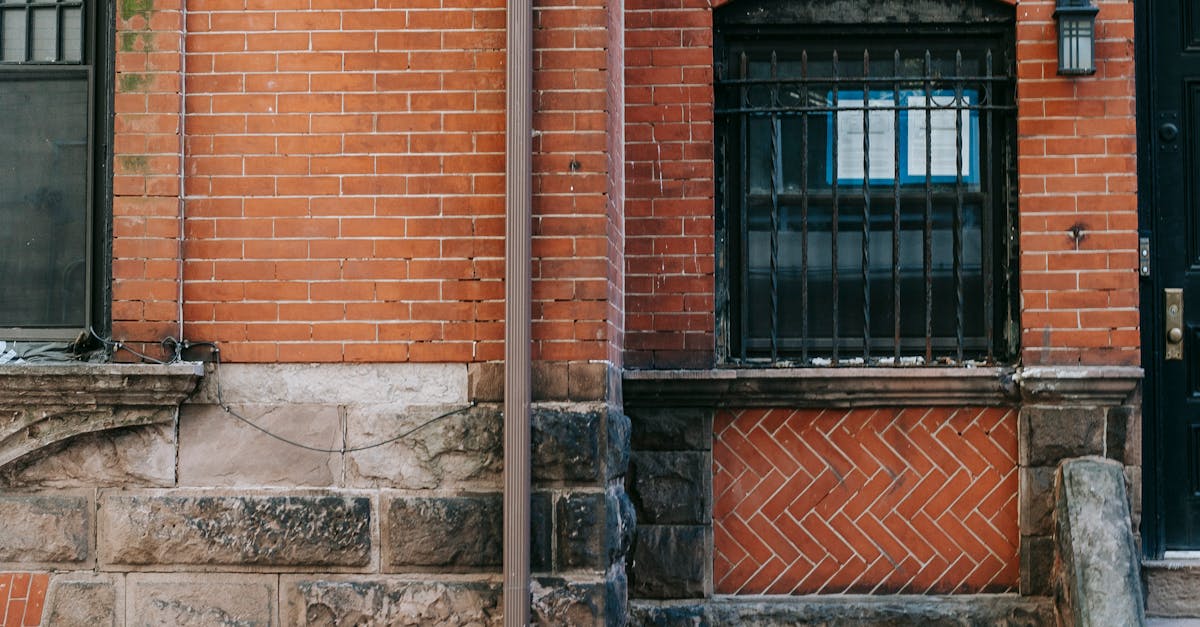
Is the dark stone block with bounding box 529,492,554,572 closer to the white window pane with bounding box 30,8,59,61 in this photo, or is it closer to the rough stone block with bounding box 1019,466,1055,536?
the rough stone block with bounding box 1019,466,1055,536

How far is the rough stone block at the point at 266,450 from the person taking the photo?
5.01 m

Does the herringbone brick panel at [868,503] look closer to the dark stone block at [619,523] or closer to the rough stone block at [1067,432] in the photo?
the rough stone block at [1067,432]

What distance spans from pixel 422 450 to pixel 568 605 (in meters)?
0.86

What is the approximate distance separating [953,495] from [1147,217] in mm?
A: 1635

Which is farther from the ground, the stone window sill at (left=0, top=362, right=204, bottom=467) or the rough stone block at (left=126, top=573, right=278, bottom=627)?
the stone window sill at (left=0, top=362, right=204, bottom=467)

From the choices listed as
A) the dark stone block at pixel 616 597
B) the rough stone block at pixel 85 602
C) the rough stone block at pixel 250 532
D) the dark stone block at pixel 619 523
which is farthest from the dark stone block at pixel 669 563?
the rough stone block at pixel 85 602

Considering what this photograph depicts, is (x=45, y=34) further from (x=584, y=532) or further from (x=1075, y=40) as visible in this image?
(x=1075, y=40)

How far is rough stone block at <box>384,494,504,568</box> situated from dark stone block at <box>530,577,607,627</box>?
10.2 inches

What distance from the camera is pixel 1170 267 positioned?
5.82 metres

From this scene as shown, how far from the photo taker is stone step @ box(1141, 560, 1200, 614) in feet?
18.4

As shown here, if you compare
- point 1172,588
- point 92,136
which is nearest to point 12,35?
point 92,136

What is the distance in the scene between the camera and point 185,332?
16.7 feet

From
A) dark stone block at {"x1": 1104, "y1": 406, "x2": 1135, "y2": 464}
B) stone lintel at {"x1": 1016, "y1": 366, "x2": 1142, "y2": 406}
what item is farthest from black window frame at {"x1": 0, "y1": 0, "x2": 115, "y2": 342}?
dark stone block at {"x1": 1104, "y1": 406, "x2": 1135, "y2": 464}

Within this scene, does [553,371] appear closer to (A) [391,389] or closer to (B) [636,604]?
(A) [391,389]
